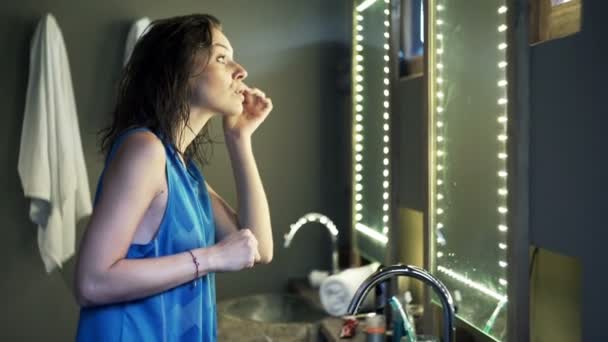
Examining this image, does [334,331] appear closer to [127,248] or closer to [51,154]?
[127,248]

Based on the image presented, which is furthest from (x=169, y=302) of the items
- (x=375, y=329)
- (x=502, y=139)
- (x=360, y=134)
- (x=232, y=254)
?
(x=360, y=134)

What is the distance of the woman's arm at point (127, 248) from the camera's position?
0.95 m

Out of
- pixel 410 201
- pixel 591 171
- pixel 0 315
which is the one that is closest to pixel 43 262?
pixel 0 315

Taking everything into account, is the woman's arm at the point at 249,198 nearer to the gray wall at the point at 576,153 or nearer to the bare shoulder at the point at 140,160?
the bare shoulder at the point at 140,160

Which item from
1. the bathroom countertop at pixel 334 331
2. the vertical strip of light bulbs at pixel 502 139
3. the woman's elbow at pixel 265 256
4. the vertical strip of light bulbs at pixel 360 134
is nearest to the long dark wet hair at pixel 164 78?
the woman's elbow at pixel 265 256

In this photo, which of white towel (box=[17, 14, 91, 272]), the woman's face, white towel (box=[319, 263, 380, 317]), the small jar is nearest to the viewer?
the woman's face

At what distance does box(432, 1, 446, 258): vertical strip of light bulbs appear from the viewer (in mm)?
1535

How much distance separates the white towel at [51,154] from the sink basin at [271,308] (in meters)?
0.61

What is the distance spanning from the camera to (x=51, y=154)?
2.18 m

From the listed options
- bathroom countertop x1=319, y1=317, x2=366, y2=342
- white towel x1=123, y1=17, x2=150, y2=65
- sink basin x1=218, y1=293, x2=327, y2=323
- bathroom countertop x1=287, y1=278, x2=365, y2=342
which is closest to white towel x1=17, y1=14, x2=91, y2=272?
white towel x1=123, y1=17, x2=150, y2=65

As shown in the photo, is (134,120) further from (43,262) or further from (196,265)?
(43,262)

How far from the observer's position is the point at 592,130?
967 millimetres

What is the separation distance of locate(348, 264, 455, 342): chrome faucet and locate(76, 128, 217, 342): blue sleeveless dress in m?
0.28

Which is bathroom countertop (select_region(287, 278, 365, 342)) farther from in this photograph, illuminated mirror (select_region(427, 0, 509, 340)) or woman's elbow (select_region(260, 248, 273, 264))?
woman's elbow (select_region(260, 248, 273, 264))
